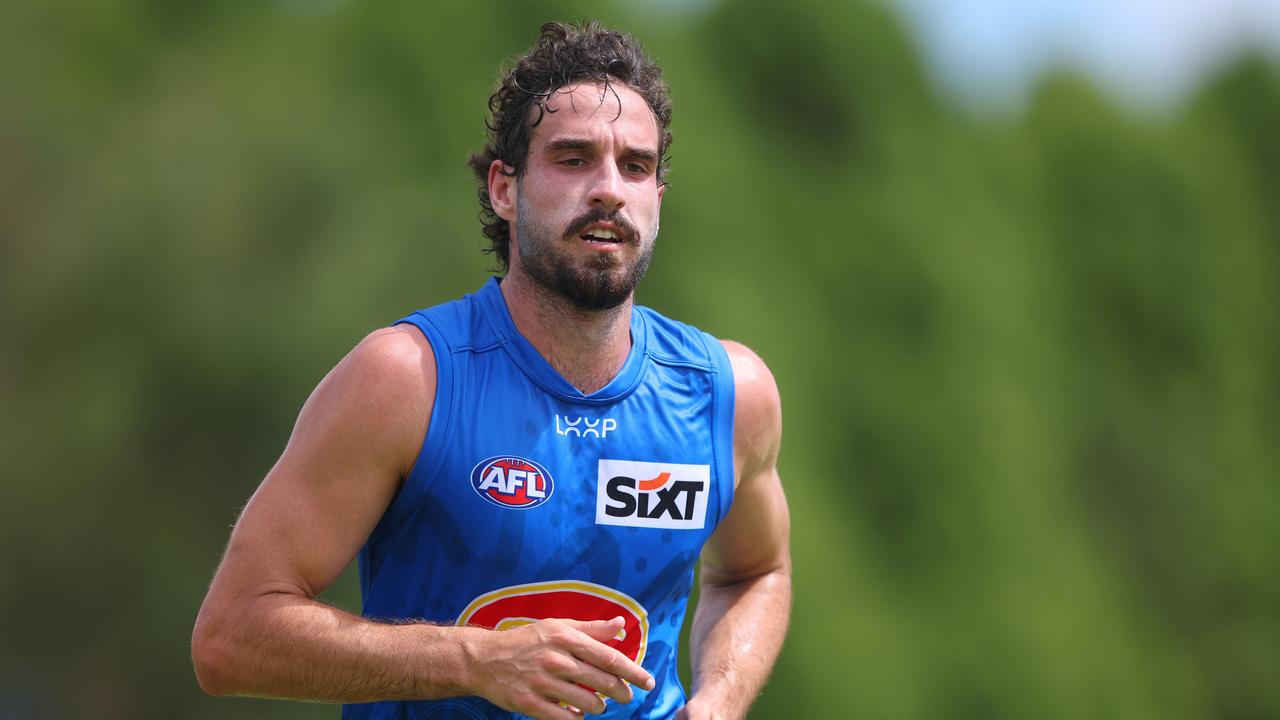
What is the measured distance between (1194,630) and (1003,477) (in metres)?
2.94

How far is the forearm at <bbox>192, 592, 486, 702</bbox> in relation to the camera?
139 inches

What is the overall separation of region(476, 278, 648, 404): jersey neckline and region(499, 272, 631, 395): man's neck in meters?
0.03

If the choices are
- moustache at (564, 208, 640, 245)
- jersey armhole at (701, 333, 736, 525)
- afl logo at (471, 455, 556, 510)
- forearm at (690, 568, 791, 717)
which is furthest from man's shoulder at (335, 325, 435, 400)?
forearm at (690, 568, 791, 717)

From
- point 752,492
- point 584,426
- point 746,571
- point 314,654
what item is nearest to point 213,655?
point 314,654

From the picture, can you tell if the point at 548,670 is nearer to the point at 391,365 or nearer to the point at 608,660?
the point at 608,660

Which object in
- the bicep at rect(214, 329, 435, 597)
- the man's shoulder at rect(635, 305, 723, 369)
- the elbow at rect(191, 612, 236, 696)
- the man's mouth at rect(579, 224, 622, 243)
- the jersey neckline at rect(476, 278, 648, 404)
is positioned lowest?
the elbow at rect(191, 612, 236, 696)

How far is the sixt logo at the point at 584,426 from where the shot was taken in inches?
159

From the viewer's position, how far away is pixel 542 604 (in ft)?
12.9

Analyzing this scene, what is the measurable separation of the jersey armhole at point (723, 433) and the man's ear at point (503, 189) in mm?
826

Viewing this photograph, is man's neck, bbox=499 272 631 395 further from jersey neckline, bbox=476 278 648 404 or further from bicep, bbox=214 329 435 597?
bicep, bbox=214 329 435 597

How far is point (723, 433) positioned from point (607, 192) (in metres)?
0.87

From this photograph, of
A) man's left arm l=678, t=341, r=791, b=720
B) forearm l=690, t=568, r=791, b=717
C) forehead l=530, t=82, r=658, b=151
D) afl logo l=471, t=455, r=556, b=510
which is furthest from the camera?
man's left arm l=678, t=341, r=791, b=720

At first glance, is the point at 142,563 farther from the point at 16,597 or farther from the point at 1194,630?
the point at 1194,630

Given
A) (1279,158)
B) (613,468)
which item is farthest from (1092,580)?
(613,468)
